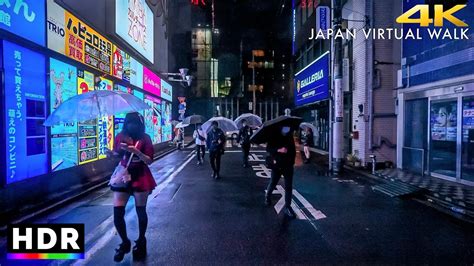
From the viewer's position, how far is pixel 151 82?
2141 centimetres

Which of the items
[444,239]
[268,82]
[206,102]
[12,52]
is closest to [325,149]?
[444,239]

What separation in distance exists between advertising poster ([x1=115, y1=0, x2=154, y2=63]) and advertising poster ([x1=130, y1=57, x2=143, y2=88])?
0.70 metres

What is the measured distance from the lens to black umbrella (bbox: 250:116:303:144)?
6.41 meters

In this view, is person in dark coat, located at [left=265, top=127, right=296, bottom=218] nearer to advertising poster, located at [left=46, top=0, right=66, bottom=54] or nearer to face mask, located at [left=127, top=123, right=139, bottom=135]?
face mask, located at [left=127, top=123, right=139, bottom=135]

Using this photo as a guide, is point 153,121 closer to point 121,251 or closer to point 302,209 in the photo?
point 302,209

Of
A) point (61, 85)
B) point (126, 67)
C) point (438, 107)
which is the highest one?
point (126, 67)

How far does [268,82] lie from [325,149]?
41652mm

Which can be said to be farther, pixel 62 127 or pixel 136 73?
pixel 136 73

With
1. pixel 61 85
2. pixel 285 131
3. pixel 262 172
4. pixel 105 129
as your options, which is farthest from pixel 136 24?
pixel 285 131

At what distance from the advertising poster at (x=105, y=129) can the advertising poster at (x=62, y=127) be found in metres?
2.04

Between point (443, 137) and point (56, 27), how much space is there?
12.2m

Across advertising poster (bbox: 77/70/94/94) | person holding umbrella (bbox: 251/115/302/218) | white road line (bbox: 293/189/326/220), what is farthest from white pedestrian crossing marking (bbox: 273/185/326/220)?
advertising poster (bbox: 77/70/94/94)

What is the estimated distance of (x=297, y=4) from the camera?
29234 mm

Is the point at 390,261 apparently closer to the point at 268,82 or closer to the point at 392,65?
the point at 392,65
